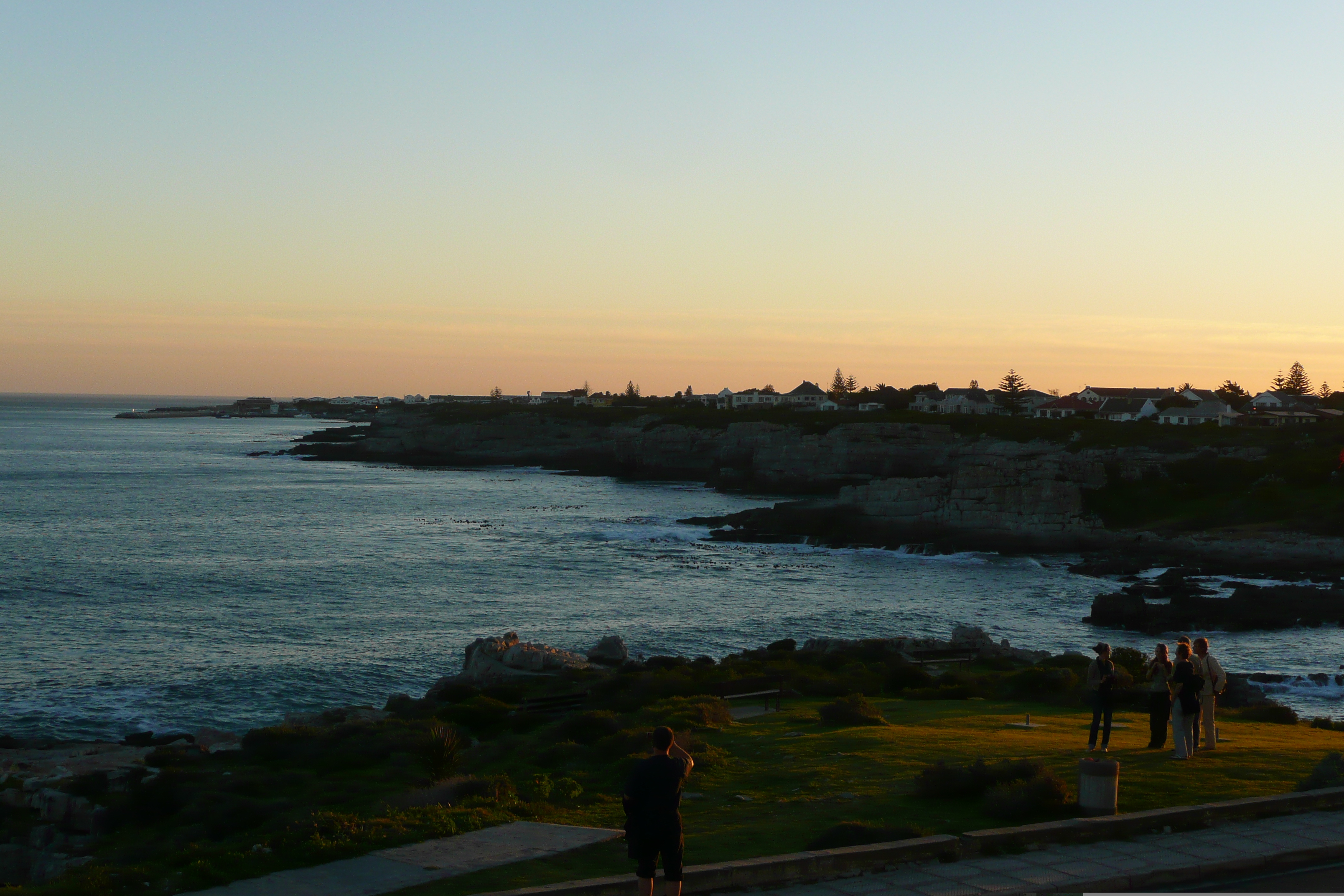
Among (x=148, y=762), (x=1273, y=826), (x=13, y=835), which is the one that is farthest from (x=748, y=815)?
(x=148, y=762)

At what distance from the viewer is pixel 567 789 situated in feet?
49.3

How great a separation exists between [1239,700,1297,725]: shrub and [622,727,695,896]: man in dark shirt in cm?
1716

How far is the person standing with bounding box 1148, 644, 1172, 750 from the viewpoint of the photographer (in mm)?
15805

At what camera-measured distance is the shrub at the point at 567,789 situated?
1472 cm

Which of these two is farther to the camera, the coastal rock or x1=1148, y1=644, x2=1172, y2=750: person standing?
the coastal rock

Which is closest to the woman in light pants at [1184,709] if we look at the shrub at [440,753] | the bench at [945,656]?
the shrub at [440,753]

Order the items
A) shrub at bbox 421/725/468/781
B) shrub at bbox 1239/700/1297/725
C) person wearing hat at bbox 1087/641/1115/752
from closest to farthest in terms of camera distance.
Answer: person wearing hat at bbox 1087/641/1115/752
shrub at bbox 421/725/468/781
shrub at bbox 1239/700/1297/725

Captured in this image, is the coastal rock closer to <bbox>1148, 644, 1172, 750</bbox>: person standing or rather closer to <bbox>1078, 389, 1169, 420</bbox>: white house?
<bbox>1148, 644, 1172, 750</bbox>: person standing

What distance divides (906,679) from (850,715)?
23.9 ft

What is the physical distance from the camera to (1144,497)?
77.6m

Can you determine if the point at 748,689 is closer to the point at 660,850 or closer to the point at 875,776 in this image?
the point at 875,776

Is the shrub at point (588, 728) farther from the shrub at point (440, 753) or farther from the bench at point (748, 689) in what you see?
the bench at point (748, 689)

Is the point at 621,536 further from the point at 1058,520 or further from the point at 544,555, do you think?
the point at 1058,520

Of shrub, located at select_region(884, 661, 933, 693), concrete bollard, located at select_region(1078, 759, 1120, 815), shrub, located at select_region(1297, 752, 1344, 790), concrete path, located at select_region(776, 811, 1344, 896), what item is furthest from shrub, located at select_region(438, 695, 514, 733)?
shrub, located at select_region(1297, 752, 1344, 790)
